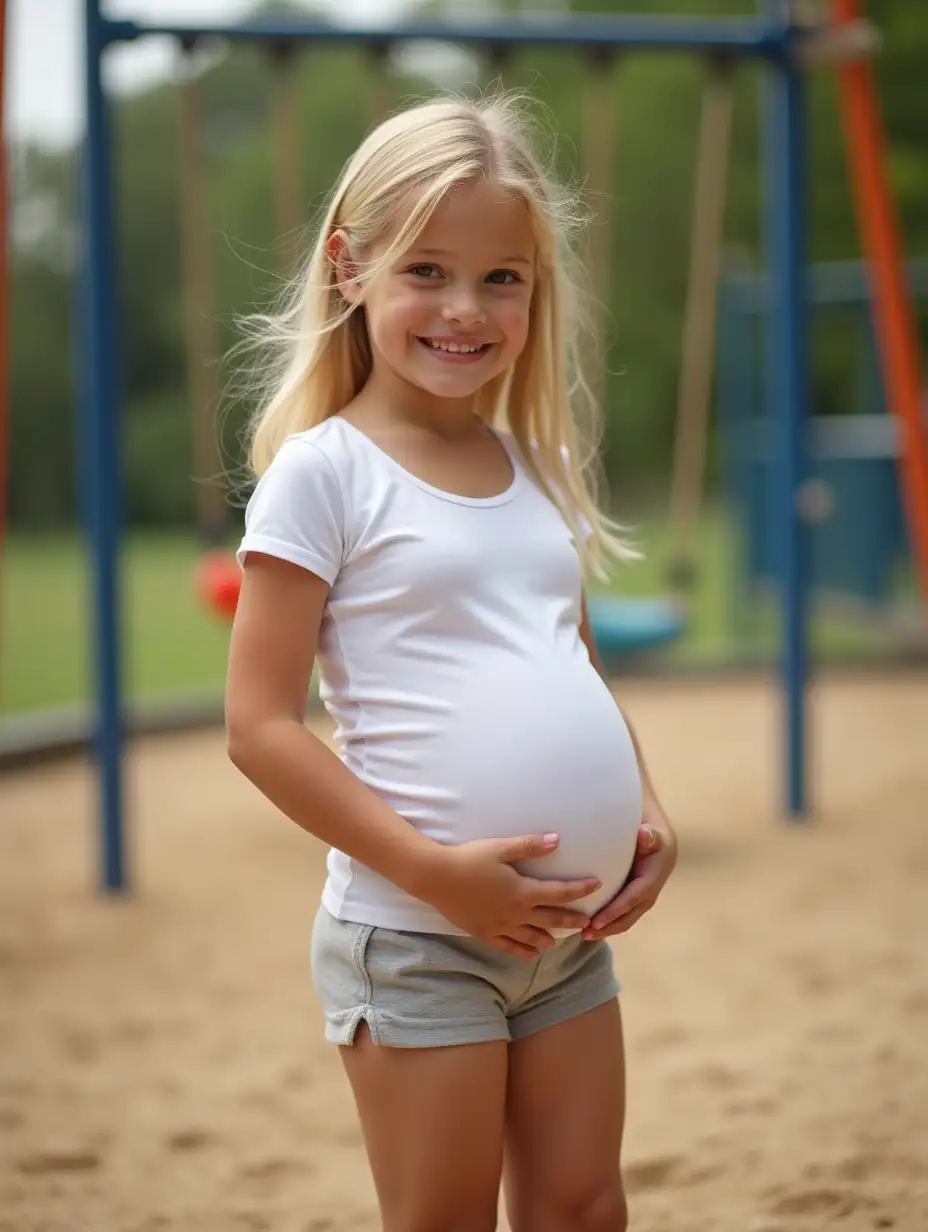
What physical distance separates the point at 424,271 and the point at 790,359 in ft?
10.7

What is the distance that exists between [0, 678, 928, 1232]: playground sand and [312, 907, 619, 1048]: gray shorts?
2.62ft

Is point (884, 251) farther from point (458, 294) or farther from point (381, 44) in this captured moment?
point (458, 294)

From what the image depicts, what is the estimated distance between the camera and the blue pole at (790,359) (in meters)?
4.68

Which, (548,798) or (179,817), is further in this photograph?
(179,817)

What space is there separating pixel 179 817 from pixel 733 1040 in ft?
8.41

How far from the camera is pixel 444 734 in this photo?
1586mm

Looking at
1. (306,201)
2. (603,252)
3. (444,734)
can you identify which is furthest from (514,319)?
(306,201)

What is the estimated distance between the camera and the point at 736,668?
8.00 meters

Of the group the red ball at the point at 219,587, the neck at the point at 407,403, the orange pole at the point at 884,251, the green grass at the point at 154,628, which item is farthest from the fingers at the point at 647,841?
the green grass at the point at 154,628

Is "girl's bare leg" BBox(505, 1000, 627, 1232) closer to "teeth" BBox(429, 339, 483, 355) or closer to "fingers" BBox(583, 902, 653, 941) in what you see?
"fingers" BBox(583, 902, 653, 941)

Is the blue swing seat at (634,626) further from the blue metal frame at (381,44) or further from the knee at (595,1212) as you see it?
the knee at (595,1212)

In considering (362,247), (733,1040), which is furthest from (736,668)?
(362,247)

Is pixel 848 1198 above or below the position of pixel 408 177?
below

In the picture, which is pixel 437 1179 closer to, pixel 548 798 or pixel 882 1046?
pixel 548 798
